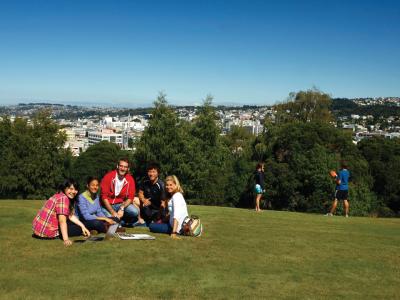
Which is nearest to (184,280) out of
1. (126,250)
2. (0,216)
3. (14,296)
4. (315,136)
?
(126,250)

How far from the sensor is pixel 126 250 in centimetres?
938

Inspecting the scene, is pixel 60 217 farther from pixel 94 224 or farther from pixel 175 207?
pixel 175 207

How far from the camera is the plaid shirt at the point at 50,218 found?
9.77 meters

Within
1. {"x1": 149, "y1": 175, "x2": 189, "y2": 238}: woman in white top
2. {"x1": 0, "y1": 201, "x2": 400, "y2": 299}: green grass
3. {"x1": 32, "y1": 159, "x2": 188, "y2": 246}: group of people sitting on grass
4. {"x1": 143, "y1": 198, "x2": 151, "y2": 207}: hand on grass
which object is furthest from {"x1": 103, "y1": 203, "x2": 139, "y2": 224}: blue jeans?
{"x1": 149, "y1": 175, "x2": 189, "y2": 238}: woman in white top

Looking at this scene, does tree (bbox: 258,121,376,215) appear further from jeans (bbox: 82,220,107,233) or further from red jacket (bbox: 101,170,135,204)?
jeans (bbox: 82,220,107,233)

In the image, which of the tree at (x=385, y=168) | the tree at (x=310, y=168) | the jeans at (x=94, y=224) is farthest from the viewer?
the tree at (x=385, y=168)

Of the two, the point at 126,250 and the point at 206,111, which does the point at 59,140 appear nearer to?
the point at 206,111

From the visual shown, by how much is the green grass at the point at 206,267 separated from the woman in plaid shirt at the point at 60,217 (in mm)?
253

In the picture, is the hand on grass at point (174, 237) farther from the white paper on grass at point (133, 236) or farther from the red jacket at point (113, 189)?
the red jacket at point (113, 189)

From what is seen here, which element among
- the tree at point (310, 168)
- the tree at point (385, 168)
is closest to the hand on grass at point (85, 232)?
the tree at point (310, 168)

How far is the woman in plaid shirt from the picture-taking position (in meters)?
9.73

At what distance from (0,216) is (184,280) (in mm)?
7759

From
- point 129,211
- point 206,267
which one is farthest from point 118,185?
point 206,267

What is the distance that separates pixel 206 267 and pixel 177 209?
8.51 ft
